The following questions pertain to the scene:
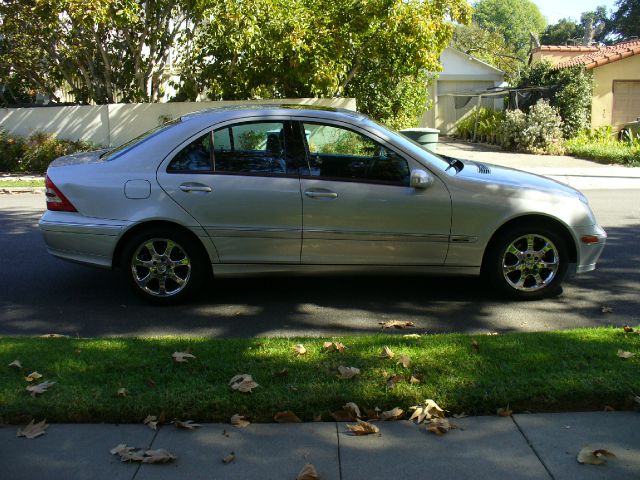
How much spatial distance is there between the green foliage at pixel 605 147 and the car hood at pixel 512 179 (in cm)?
1406

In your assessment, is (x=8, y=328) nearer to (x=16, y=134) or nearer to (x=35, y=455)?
(x=35, y=455)

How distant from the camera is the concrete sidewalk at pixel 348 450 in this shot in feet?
10.8

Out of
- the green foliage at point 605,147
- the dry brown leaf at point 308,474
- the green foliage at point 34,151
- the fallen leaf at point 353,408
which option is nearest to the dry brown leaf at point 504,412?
the fallen leaf at point 353,408

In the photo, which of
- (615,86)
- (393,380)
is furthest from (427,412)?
(615,86)

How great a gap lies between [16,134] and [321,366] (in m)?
17.3

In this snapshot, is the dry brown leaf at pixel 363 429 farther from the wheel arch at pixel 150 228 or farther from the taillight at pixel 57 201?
the taillight at pixel 57 201

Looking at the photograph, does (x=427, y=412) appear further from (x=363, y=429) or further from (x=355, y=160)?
(x=355, y=160)

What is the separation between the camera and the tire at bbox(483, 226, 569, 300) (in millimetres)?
6074

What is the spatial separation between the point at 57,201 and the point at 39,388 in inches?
99.8

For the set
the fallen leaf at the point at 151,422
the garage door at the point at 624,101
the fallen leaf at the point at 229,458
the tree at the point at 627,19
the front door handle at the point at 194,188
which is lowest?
the fallen leaf at the point at 229,458

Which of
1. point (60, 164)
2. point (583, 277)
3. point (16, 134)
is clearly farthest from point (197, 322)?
point (16, 134)

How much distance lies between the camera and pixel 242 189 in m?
5.93

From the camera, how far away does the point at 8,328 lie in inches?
221

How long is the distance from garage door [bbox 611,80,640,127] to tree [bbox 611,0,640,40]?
40032 millimetres
